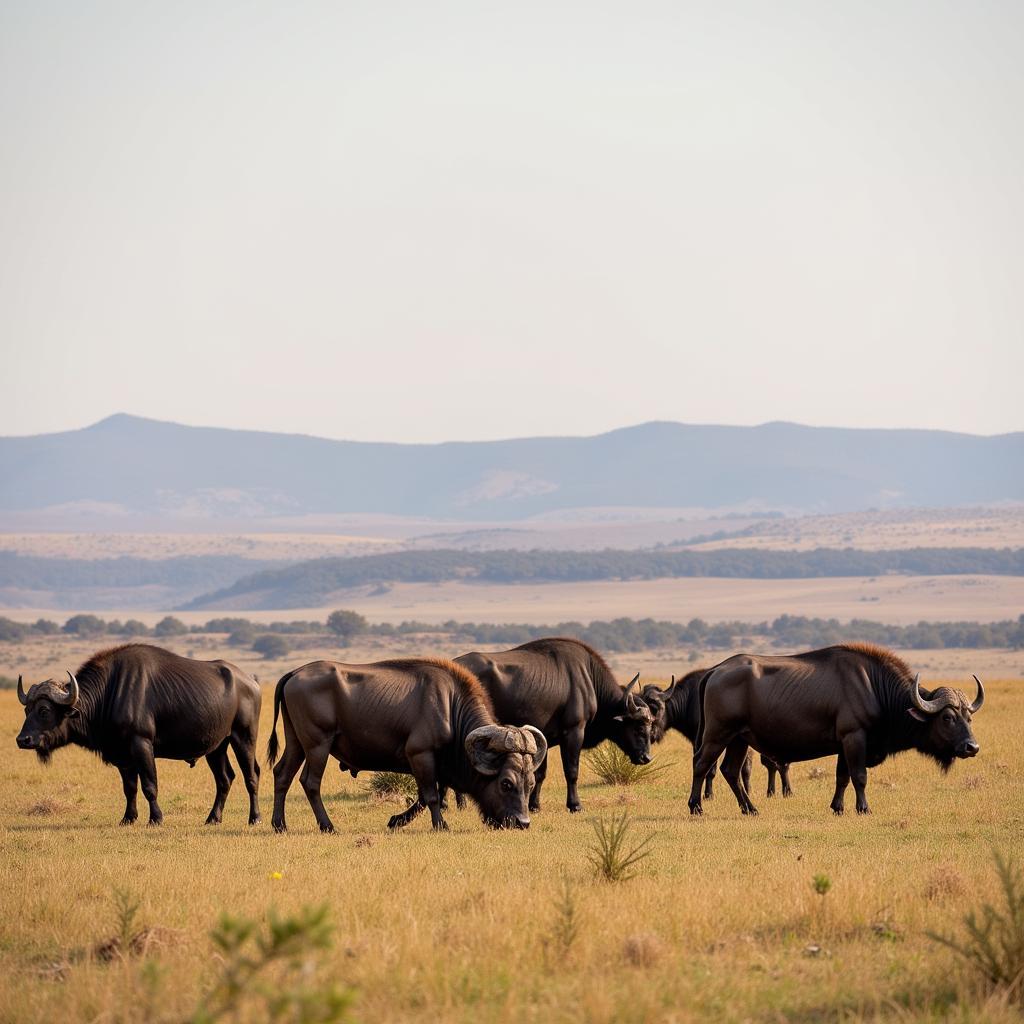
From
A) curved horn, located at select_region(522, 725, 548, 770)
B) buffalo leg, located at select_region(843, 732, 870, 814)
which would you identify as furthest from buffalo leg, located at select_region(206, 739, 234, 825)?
buffalo leg, located at select_region(843, 732, 870, 814)

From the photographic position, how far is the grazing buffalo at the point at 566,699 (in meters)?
A: 18.1

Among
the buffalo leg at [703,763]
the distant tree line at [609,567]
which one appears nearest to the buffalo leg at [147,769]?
the buffalo leg at [703,763]

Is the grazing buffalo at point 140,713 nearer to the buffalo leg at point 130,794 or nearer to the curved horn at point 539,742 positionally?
the buffalo leg at point 130,794

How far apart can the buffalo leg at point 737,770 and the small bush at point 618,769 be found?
2662mm

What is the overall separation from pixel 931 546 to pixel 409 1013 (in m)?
170

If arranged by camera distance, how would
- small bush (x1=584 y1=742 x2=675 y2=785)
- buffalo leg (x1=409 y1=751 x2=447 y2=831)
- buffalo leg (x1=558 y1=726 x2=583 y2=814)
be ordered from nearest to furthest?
buffalo leg (x1=409 y1=751 x2=447 y2=831) → buffalo leg (x1=558 y1=726 x2=583 y2=814) → small bush (x1=584 y1=742 x2=675 y2=785)

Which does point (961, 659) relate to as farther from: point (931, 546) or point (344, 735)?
point (931, 546)

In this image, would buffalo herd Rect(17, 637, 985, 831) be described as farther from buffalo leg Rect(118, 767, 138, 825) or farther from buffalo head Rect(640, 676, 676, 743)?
buffalo head Rect(640, 676, 676, 743)

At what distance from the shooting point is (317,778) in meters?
16.3

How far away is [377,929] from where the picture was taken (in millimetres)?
10023

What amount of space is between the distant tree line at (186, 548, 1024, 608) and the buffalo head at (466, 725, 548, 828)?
137 m

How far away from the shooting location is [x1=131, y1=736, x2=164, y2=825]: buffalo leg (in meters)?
16.8

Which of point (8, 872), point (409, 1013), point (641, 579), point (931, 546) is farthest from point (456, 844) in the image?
point (931, 546)

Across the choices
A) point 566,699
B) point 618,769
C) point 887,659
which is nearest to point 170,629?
point 618,769
